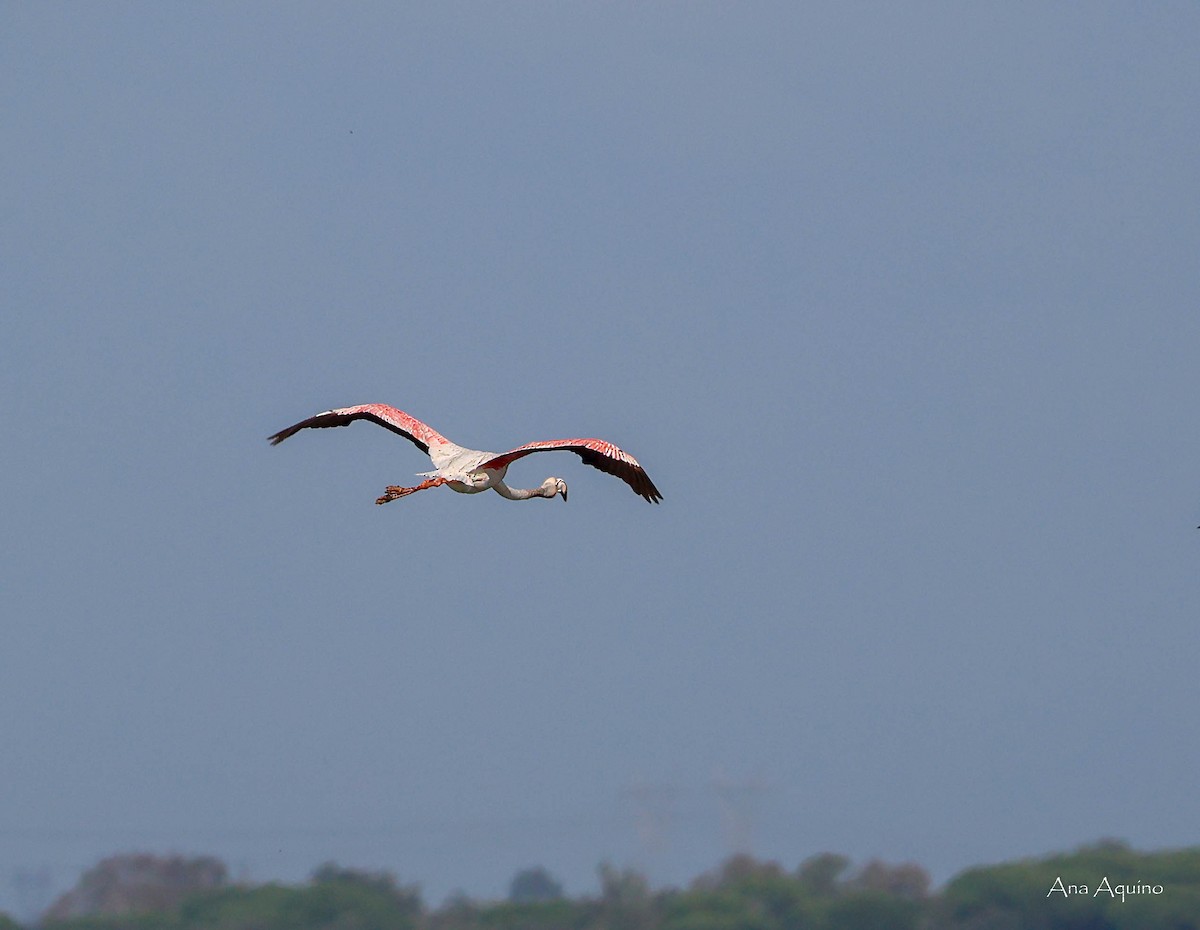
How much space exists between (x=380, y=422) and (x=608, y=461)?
5.29 meters

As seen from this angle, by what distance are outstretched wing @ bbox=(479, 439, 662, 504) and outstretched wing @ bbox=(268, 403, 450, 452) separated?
8.05 feet

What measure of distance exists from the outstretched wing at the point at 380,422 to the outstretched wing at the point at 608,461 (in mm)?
2455

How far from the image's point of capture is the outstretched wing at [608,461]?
3466 centimetres

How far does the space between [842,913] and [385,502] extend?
129 feet

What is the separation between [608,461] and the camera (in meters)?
35.1

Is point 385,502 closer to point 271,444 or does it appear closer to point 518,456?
point 518,456
